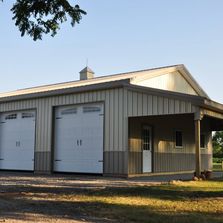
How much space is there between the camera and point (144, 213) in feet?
25.1

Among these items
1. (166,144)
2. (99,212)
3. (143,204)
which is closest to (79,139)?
(166,144)

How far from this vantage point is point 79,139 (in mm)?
17953

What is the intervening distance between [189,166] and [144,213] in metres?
14.8

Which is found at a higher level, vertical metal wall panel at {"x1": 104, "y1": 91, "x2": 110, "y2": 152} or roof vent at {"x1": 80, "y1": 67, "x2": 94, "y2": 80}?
roof vent at {"x1": 80, "y1": 67, "x2": 94, "y2": 80}

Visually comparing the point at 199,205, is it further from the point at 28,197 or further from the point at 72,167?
the point at 72,167

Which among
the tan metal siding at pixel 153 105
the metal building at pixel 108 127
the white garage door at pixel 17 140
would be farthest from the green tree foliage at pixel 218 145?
the tan metal siding at pixel 153 105

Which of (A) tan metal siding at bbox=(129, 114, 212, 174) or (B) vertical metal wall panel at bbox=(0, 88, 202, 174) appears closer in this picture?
(B) vertical metal wall panel at bbox=(0, 88, 202, 174)

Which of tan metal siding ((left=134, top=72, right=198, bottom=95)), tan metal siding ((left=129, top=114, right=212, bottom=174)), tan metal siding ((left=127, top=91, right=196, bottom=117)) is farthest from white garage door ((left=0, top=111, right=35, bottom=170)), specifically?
tan metal siding ((left=127, top=91, right=196, bottom=117))

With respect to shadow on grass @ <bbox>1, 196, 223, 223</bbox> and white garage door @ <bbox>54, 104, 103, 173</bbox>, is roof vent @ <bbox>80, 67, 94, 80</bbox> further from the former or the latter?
shadow on grass @ <bbox>1, 196, 223, 223</bbox>

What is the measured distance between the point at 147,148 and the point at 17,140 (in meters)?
6.58

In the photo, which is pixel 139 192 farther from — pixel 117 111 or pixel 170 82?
pixel 170 82

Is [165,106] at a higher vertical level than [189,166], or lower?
higher

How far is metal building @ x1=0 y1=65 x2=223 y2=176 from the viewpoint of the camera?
613 inches

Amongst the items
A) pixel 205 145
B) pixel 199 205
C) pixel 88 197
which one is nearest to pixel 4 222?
pixel 88 197
